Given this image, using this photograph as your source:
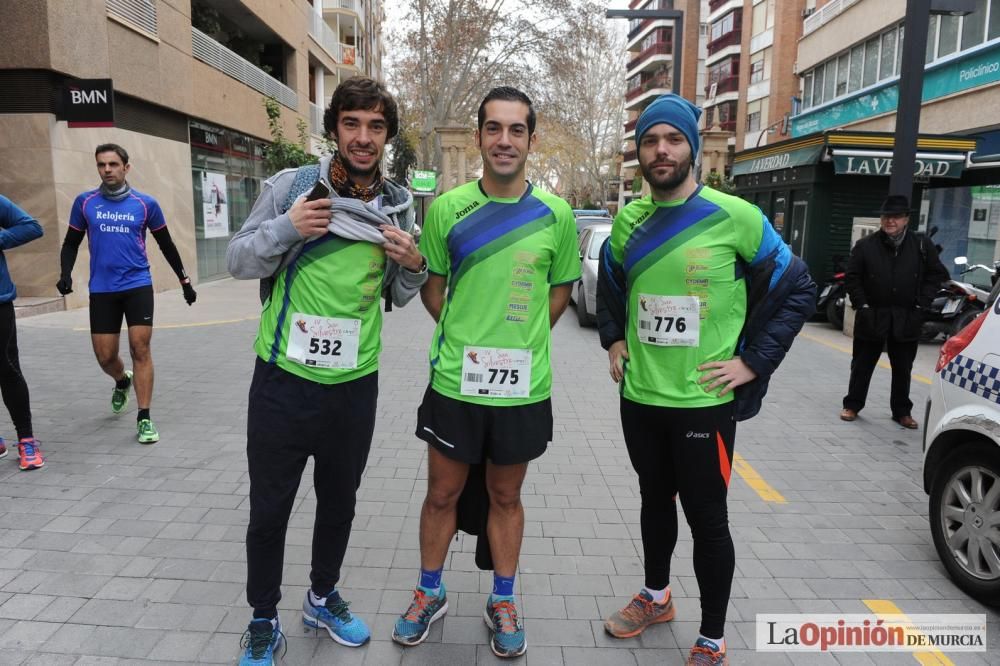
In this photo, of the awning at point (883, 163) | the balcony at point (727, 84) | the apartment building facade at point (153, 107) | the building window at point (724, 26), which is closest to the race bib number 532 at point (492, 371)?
the apartment building facade at point (153, 107)

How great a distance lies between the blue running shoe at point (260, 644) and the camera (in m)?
2.76

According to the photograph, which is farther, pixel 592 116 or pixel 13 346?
pixel 592 116

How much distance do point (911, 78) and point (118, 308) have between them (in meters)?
8.46

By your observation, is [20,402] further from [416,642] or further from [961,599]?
[961,599]

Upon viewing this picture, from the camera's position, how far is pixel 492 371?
2.80m

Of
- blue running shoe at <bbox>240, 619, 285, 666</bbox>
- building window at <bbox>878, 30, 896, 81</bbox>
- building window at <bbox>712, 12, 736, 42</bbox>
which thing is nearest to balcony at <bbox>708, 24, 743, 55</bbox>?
building window at <bbox>712, 12, 736, 42</bbox>

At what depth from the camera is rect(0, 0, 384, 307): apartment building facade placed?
10.9 m

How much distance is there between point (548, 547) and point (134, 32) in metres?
13.3

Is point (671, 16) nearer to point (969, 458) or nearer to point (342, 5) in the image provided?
point (969, 458)

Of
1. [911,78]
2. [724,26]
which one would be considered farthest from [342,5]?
[911,78]

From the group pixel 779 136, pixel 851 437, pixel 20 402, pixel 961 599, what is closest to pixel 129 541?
pixel 20 402

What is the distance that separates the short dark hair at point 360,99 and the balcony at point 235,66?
15.6 meters

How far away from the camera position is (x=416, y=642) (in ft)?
9.75

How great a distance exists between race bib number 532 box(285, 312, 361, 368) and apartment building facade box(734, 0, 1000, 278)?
12071 mm
